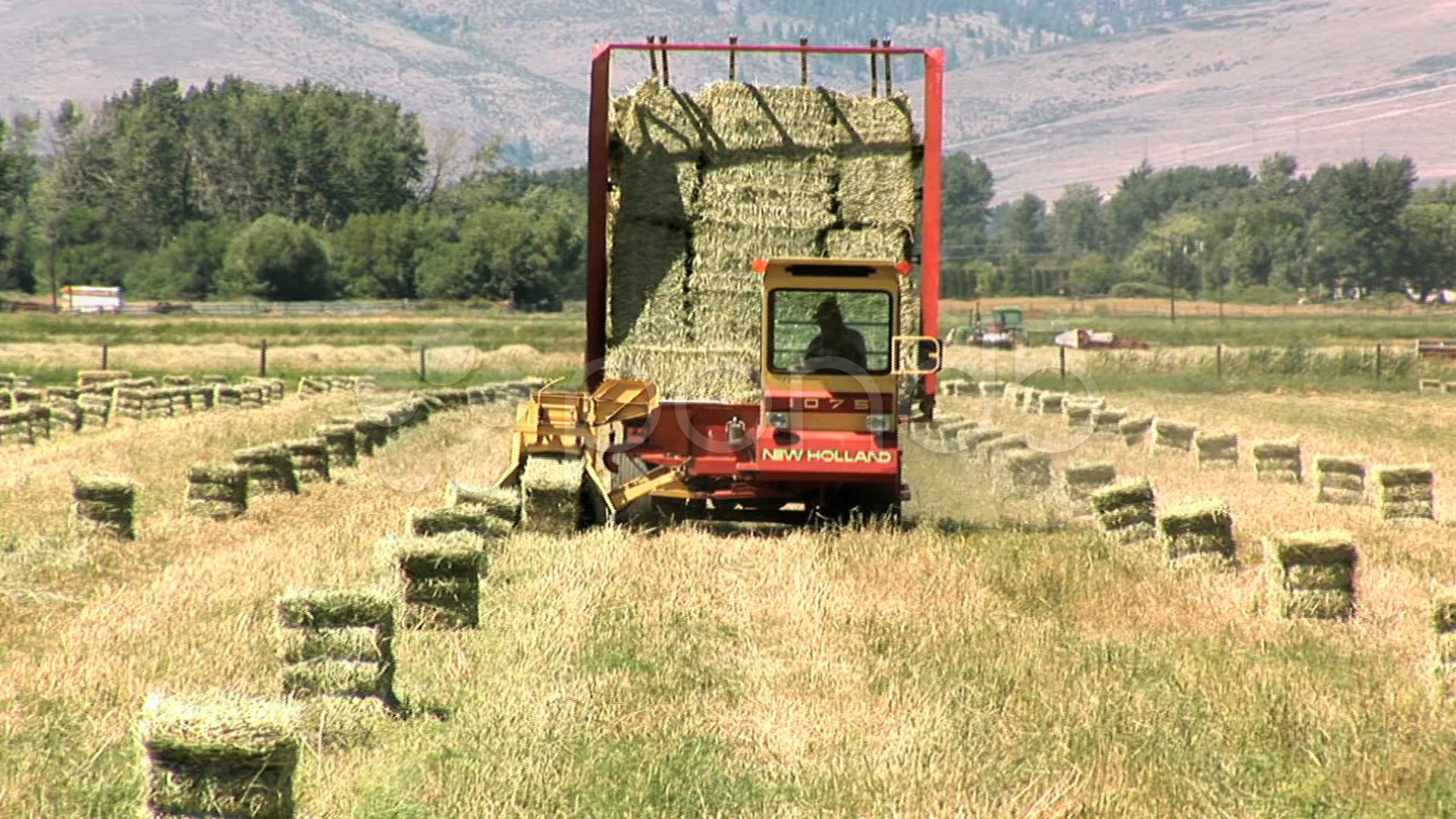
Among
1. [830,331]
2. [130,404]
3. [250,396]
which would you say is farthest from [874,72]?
[250,396]

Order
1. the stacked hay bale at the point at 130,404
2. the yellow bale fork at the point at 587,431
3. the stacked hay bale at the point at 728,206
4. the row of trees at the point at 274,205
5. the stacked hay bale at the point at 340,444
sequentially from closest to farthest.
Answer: the yellow bale fork at the point at 587,431
the stacked hay bale at the point at 728,206
the stacked hay bale at the point at 340,444
the stacked hay bale at the point at 130,404
the row of trees at the point at 274,205

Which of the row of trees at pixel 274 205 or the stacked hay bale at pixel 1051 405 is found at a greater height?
the row of trees at pixel 274 205

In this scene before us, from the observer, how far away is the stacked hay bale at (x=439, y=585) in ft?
36.8

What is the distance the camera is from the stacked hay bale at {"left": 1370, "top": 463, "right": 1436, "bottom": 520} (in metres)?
19.4

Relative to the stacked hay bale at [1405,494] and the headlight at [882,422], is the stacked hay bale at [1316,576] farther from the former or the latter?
the stacked hay bale at [1405,494]

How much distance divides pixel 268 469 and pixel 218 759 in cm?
1375

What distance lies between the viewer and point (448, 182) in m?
155

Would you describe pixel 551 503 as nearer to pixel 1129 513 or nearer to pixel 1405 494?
pixel 1129 513

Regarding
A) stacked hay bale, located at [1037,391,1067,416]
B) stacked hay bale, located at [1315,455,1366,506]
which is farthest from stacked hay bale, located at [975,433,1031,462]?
stacked hay bale, located at [1037,391,1067,416]

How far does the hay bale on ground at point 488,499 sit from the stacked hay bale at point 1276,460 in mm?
12516

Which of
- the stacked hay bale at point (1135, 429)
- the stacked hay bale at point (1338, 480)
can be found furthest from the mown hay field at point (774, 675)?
the stacked hay bale at point (1135, 429)

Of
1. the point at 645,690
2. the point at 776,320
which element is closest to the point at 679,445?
the point at 776,320

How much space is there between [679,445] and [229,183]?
137 m

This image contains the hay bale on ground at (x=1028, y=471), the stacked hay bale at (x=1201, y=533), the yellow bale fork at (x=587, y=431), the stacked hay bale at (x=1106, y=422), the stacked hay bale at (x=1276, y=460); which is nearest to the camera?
the stacked hay bale at (x=1201, y=533)
